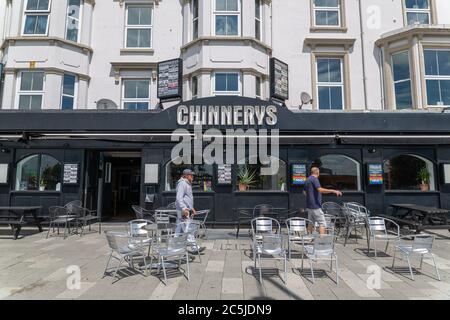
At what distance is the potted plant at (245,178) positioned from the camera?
32.9 feet

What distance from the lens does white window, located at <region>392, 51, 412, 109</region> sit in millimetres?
11508

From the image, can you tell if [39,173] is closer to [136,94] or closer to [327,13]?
[136,94]

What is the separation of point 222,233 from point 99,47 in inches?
369

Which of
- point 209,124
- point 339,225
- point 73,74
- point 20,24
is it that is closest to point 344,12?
point 209,124

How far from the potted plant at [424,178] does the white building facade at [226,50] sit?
264cm

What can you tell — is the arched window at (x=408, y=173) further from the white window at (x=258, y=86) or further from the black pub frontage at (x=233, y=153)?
the white window at (x=258, y=86)

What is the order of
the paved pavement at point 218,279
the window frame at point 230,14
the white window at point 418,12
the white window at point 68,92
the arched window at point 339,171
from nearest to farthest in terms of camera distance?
the paved pavement at point 218,279, the arched window at point 339,171, the window frame at point 230,14, the white window at point 68,92, the white window at point 418,12

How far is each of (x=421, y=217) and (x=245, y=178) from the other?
5667 mm

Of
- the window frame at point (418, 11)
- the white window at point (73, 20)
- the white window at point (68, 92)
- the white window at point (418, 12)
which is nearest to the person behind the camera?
the white window at point (68, 92)

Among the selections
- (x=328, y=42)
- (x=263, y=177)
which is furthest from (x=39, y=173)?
(x=328, y=42)

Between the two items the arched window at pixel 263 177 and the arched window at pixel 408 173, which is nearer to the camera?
the arched window at pixel 263 177

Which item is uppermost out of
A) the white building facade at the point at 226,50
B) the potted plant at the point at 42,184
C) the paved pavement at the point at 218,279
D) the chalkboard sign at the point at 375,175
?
the white building facade at the point at 226,50

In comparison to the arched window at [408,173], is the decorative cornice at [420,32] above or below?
above

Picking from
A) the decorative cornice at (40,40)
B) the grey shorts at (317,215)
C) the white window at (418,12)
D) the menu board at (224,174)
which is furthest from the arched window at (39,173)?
the white window at (418,12)
